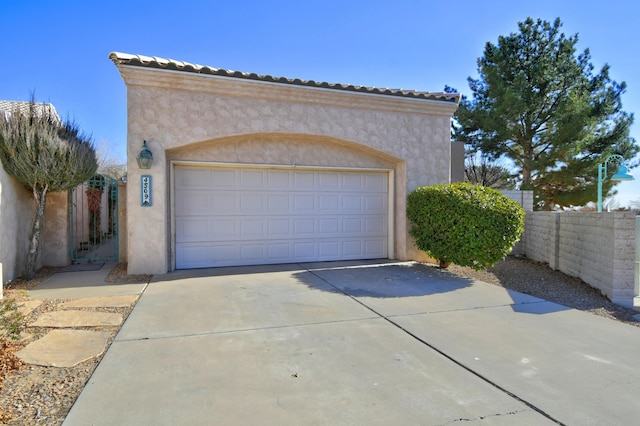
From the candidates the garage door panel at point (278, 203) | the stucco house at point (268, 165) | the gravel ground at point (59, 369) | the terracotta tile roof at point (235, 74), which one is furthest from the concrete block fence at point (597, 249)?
the garage door panel at point (278, 203)

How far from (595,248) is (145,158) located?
867cm

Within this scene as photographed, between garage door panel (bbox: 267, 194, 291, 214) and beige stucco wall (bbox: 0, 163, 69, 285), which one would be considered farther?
garage door panel (bbox: 267, 194, 291, 214)

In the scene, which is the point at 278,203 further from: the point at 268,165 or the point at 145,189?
the point at 145,189

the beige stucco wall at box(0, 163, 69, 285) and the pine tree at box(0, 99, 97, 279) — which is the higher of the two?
the pine tree at box(0, 99, 97, 279)

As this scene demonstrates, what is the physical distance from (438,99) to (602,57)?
56.4 feet

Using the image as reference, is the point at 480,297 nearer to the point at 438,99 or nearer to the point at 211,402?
the point at 211,402

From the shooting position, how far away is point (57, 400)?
2.90 meters

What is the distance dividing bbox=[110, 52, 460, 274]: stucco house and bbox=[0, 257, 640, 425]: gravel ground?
1645 millimetres

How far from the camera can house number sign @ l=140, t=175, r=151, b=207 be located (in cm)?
741

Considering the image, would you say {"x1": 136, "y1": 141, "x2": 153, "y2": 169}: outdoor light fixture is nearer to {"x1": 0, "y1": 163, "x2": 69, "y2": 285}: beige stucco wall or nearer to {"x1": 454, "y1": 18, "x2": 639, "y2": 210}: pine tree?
{"x1": 0, "y1": 163, "x2": 69, "y2": 285}: beige stucco wall

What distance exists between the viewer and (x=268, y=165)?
8.59 meters

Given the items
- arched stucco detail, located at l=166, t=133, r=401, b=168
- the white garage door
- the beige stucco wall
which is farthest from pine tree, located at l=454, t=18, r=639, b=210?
the beige stucco wall

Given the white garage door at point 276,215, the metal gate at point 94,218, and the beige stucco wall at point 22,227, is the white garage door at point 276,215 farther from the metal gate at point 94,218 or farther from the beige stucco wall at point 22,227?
the beige stucco wall at point 22,227

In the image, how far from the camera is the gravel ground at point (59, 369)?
9.05ft
